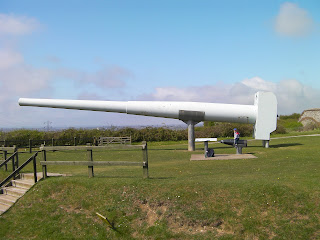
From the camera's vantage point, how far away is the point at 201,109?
58.7 feet

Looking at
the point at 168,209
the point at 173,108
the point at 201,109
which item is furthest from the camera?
the point at 173,108

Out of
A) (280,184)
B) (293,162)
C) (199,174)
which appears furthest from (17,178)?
(293,162)

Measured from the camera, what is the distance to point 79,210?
8.32 metres

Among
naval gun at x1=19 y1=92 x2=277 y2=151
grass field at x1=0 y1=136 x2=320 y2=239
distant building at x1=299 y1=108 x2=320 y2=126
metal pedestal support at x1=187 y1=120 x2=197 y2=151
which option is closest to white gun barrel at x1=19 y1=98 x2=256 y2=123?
naval gun at x1=19 y1=92 x2=277 y2=151

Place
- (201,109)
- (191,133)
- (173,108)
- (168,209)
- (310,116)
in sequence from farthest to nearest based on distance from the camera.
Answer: (310,116)
(191,133)
(173,108)
(201,109)
(168,209)

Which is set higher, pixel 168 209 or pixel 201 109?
pixel 201 109

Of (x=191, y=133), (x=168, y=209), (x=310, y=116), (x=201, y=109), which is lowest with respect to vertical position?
(x=168, y=209)

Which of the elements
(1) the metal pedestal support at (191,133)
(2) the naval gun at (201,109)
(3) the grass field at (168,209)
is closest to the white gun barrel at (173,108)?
(2) the naval gun at (201,109)

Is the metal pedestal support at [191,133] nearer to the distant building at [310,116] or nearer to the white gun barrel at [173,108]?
the white gun barrel at [173,108]

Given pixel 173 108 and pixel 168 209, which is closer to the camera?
pixel 168 209

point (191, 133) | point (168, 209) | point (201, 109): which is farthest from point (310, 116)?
point (168, 209)

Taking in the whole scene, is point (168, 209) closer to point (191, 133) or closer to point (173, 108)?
point (173, 108)

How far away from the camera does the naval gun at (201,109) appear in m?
17.8

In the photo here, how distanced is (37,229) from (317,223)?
21.7ft
